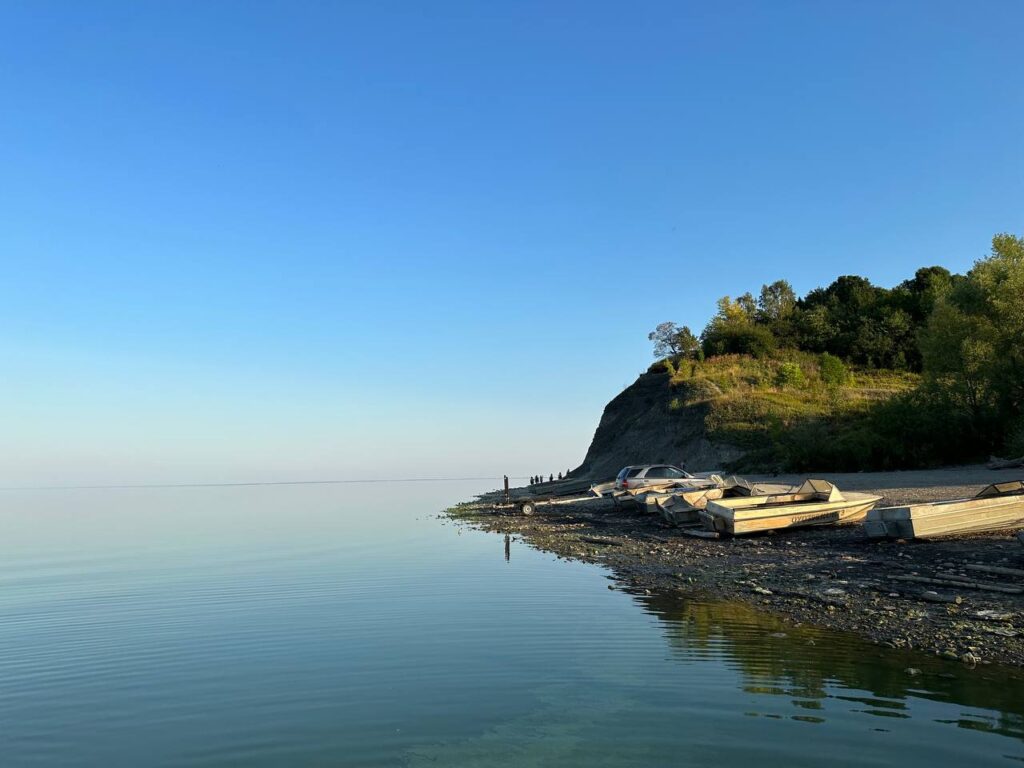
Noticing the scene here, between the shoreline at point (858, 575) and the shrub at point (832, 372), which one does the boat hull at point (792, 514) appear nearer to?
the shoreline at point (858, 575)

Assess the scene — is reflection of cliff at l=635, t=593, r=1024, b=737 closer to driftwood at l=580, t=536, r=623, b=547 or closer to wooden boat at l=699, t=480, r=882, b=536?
wooden boat at l=699, t=480, r=882, b=536

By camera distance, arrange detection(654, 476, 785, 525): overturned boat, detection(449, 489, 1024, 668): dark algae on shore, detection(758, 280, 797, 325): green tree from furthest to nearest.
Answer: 1. detection(758, 280, 797, 325): green tree
2. detection(654, 476, 785, 525): overturned boat
3. detection(449, 489, 1024, 668): dark algae on shore

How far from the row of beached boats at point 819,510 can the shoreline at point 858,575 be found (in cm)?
34

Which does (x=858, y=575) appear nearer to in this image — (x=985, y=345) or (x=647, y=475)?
(x=647, y=475)

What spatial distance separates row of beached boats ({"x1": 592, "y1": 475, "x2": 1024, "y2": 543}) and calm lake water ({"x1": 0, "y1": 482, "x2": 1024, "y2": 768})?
5.00 meters

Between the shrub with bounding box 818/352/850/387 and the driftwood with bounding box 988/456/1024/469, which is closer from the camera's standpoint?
the driftwood with bounding box 988/456/1024/469

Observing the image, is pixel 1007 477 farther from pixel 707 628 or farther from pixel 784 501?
pixel 707 628

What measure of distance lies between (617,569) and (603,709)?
1021cm

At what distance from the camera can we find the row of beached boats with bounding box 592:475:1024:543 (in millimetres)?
14289

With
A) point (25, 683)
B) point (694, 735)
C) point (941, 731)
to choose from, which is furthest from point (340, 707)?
point (941, 731)

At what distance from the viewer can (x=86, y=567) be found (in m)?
25.0

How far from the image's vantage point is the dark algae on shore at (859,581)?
30.6 ft

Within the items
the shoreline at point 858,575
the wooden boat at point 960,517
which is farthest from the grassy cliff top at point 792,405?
the wooden boat at point 960,517

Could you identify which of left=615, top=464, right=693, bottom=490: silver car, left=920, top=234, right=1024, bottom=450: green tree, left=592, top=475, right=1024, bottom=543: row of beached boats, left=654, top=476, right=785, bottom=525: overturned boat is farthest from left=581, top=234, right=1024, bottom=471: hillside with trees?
left=654, top=476, right=785, bottom=525: overturned boat
